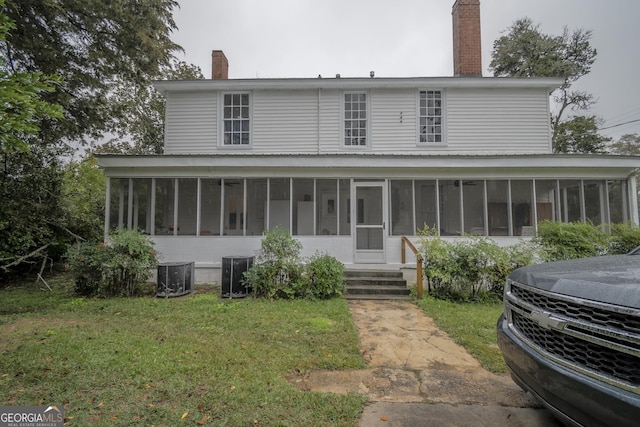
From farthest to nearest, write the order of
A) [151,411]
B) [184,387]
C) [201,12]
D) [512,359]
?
[201,12], [184,387], [151,411], [512,359]

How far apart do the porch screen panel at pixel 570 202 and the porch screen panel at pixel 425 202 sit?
3732mm

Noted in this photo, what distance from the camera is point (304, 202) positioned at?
30.7 ft

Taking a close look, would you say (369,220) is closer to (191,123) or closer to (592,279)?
(592,279)

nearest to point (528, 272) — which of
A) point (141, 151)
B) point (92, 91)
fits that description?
point (92, 91)

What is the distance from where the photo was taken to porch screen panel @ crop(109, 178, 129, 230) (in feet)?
30.8

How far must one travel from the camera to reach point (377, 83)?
10.8 m

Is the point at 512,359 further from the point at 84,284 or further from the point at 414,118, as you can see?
the point at 414,118

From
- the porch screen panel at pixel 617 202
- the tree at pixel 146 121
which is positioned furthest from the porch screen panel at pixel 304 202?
the tree at pixel 146 121

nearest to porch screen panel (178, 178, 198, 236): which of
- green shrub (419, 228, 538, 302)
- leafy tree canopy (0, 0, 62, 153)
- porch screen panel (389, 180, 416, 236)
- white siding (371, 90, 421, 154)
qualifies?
leafy tree canopy (0, 0, 62, 153)

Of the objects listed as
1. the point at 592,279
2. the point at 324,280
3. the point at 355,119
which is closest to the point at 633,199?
the point at 355,119

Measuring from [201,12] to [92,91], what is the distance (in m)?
5.55

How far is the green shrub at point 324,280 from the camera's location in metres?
7.39

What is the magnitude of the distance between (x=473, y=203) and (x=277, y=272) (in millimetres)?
6158

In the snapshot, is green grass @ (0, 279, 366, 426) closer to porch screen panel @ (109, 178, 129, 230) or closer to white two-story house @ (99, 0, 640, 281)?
white two-story house @ (99, 0, 640, 281)
